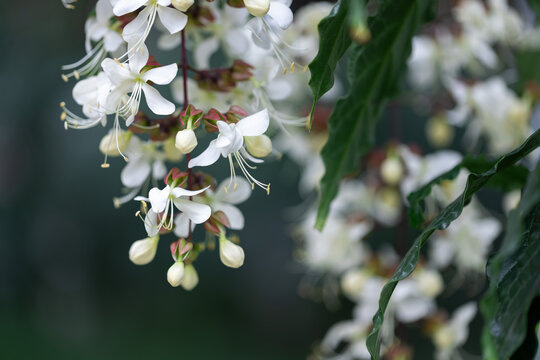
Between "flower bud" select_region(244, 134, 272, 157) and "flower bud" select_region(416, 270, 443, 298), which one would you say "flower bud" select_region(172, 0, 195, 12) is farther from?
"flower bud" select_region(416, 270, 443, 298)

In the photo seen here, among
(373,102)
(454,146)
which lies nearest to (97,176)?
(454,146)

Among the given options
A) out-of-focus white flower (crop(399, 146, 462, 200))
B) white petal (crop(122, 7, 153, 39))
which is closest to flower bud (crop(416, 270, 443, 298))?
out-of-focus white flower (crop(399, 146, 462, 200))

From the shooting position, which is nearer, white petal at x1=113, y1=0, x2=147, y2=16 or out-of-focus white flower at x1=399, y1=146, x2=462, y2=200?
white petal at x1=113, y1=0, x2=147, y2=16

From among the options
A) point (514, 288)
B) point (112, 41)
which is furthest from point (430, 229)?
point (112, 41)

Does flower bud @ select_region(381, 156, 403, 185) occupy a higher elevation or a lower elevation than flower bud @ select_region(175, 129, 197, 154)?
lower

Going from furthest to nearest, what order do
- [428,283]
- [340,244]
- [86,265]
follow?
[86,265] < [340,244] < [428,283]

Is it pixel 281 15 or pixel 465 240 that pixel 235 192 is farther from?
pixel 465 240

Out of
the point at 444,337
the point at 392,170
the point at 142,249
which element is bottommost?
the point at 444,337
